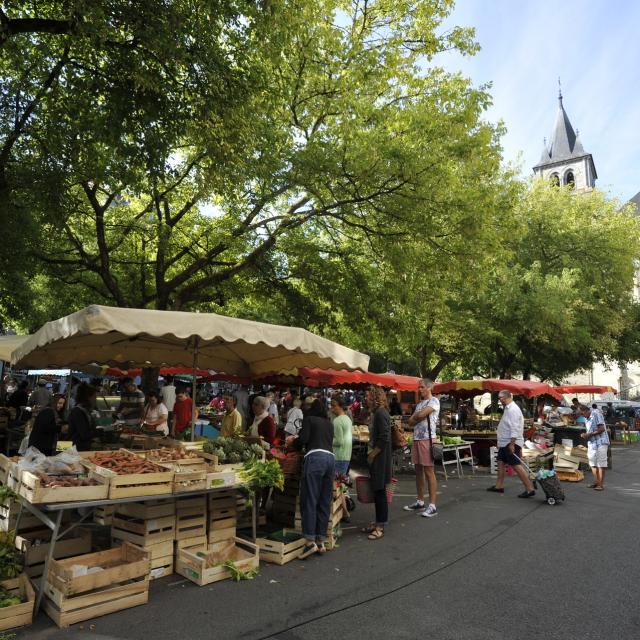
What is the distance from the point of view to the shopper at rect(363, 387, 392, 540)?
6.39 metres

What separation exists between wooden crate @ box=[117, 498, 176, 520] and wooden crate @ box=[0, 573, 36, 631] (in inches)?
39.9

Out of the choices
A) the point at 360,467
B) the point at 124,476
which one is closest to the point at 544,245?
the point at 360,467

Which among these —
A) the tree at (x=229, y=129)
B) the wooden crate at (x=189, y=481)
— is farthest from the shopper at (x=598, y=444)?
the wooden crate at (x=189, y=481)

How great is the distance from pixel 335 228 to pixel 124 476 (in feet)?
35.9

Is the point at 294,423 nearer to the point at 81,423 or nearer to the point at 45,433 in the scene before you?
the point at 81,423

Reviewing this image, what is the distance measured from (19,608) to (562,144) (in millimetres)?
87078

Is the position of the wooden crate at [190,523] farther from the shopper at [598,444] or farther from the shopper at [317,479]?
the shopper at [598,444]

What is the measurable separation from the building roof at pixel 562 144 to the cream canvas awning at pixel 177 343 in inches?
3112

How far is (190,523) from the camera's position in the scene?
16.6 ft

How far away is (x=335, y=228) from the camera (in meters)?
14.4

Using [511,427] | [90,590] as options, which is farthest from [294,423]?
[90,590]

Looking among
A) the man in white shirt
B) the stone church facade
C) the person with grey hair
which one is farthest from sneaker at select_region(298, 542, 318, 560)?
the stone church facade

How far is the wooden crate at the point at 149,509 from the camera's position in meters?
4.73

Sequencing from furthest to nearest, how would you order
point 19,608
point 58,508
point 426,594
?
point 426,594 → point 58,508 → point 19,608
